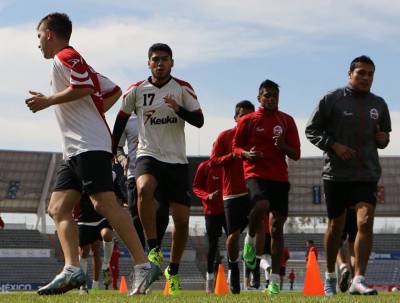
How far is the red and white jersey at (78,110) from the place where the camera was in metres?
6.97

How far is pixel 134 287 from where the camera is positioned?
24.0 feet

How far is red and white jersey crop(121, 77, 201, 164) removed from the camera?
909 cm

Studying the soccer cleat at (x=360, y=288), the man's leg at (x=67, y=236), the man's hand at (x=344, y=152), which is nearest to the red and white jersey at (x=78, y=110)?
the man's leg at (x=67, y=236)

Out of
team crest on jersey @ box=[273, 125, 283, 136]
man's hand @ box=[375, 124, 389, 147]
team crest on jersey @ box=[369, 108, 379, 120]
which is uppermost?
team crest on jersey @ box=[369, 108, 379, 120]

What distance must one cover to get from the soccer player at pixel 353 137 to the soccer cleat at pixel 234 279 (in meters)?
1.94

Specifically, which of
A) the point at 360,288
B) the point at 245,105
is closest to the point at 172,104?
the point at 360,288

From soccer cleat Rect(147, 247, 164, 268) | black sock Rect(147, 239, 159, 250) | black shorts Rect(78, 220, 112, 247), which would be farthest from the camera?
black shorts Rect(78, 220, 112, 247)

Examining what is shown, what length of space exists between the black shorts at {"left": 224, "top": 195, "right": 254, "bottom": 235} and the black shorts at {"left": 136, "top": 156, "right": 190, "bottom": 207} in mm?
2213

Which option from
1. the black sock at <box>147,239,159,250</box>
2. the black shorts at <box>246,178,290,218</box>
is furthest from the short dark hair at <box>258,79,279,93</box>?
the black sock at <box>147,239,159,250</box>

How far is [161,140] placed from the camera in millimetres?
9078

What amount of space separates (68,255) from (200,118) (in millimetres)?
2453

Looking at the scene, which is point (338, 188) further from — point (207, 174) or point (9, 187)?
point (9, 187)

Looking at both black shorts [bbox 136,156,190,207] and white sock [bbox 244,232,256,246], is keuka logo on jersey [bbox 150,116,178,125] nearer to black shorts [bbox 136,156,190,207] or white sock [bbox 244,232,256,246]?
black shorts [bbox 136,156,190,207]

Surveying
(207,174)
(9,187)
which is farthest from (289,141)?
(9,187)
